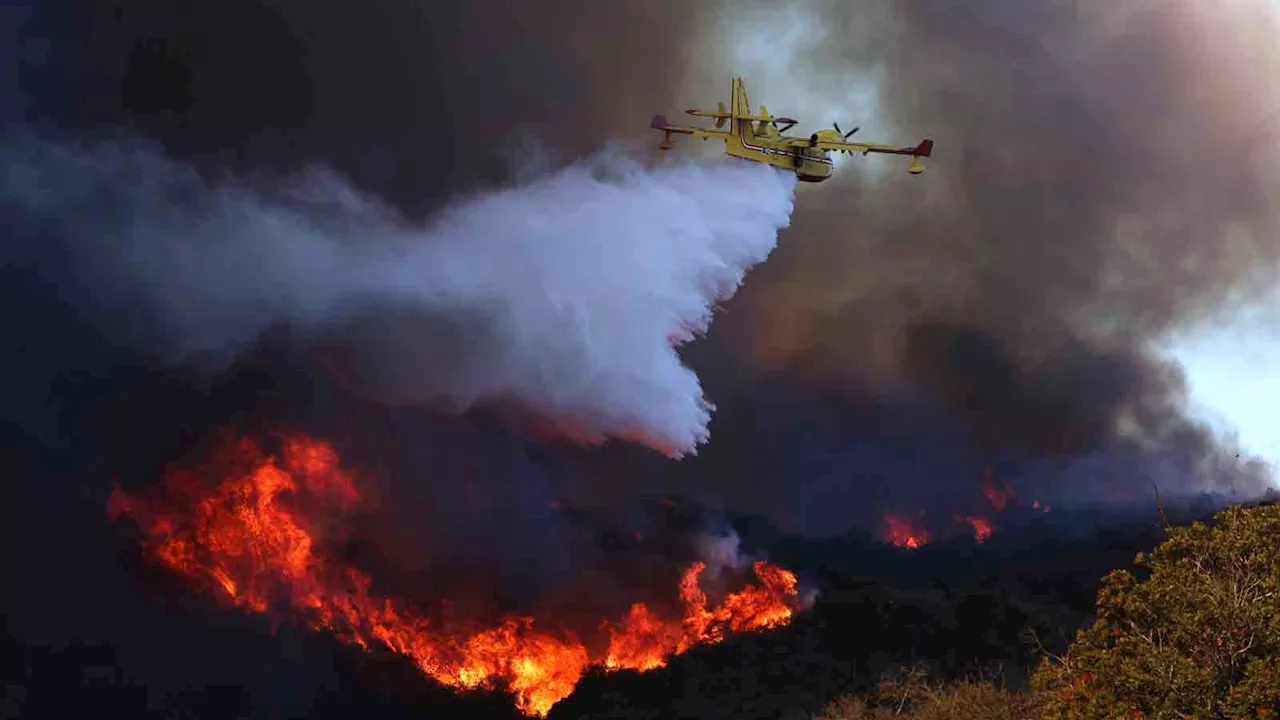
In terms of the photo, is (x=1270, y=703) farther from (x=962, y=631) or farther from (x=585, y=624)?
(x=962, y=631)

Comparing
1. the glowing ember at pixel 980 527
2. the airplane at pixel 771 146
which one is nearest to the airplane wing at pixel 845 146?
the airplane at pixel 771 146

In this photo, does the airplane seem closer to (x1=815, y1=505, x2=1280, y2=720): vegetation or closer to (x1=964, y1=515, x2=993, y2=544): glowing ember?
(x1=815, y1=505, x2=1280, y2=720): vegetation

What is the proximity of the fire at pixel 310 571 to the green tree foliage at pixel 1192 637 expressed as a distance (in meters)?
44.8

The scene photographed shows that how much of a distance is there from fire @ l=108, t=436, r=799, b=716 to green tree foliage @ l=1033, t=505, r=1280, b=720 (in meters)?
44.8

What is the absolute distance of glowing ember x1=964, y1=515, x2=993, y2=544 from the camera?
10849cm

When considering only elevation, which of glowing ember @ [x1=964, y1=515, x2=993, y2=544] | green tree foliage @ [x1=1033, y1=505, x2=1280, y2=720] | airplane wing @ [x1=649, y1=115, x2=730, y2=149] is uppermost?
Answer: glowing ember @ [x1=964, y1=515, x2=993, y2=544]

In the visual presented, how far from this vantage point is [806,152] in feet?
174

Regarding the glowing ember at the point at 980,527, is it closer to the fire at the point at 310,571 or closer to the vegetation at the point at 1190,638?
the fire at the point at 310,571

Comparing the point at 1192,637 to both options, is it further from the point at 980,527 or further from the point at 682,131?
the point at 980,527

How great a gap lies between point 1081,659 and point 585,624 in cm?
4729

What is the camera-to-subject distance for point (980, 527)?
109938 mm

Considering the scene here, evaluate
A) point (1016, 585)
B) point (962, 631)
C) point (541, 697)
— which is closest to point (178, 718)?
point (541, 697)

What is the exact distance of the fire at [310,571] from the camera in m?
62.1

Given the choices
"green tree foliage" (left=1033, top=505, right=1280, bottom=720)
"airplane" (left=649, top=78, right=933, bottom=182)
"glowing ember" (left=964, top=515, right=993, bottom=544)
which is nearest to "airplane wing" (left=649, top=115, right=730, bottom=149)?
"airplane" (left=649, top=78, right=933, bottom=182)
